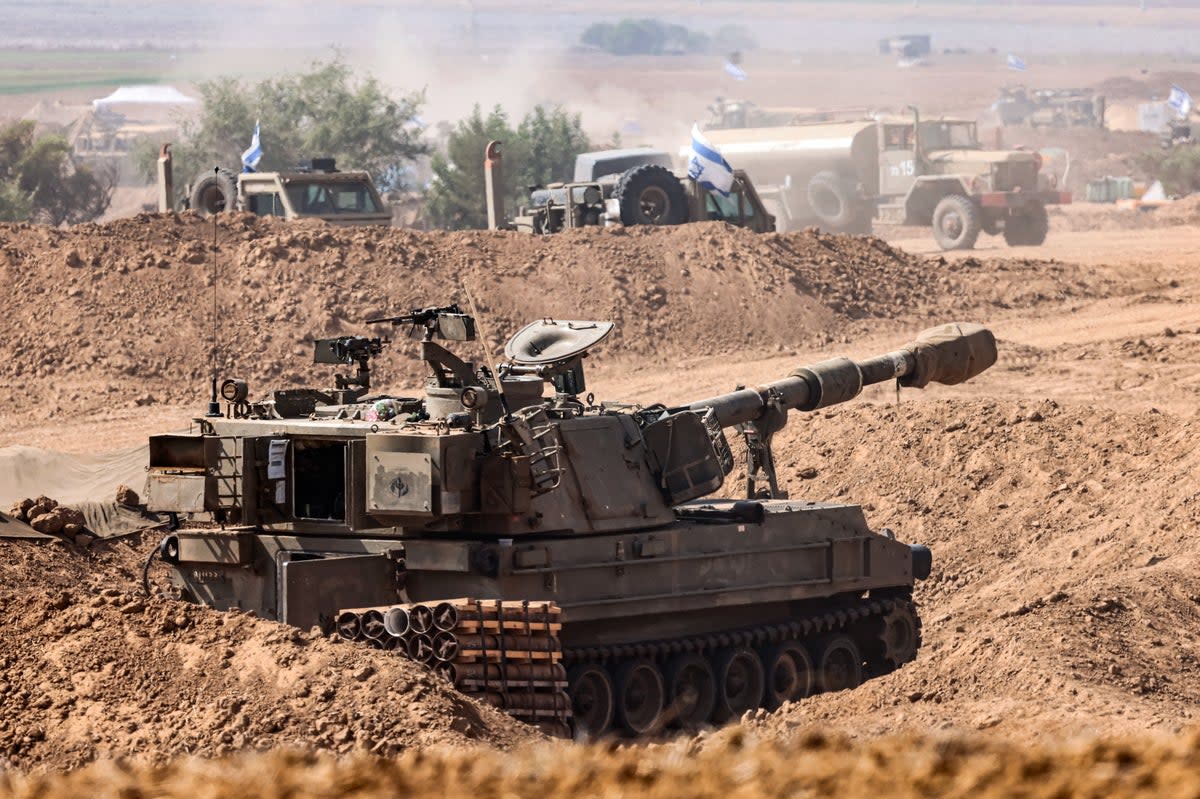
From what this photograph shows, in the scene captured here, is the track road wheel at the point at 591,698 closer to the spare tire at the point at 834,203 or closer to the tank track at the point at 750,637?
the tank track at the point at 750,637

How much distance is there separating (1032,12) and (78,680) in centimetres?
18807

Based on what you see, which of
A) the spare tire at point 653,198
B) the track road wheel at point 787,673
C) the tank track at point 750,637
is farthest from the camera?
the spare tire at point 653,198

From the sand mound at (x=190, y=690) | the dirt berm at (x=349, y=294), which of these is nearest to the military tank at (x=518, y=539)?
the sand mound at (x=190, y=690)

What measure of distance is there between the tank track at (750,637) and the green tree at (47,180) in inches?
1456

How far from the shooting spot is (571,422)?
14203mm

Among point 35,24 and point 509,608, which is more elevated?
point 35,24

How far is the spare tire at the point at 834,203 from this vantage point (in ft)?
→ 155

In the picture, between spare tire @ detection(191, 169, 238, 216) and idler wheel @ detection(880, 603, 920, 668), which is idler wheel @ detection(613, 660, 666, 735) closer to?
idler wheel @ detection(880, 603, 920, 668)

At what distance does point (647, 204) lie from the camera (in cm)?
3350

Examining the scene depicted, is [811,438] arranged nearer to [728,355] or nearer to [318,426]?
[728,355]

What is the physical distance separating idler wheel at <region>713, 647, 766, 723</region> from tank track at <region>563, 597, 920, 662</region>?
8 cm

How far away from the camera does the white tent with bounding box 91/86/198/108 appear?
357 ft

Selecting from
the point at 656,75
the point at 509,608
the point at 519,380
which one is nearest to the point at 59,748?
the point at 509,608

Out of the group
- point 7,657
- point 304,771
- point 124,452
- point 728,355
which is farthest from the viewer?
point 728,355
